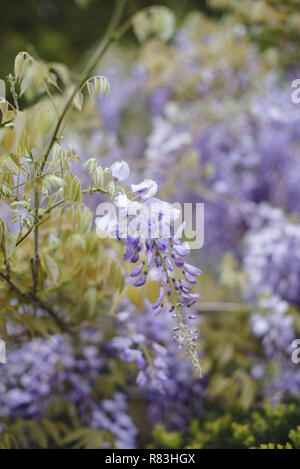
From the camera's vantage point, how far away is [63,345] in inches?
54.2

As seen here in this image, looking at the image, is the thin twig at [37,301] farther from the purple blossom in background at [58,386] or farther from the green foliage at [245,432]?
the green foliage at [245,432]

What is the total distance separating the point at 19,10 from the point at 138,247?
273 centimetres

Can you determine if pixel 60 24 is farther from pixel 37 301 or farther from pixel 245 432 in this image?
pixel 245 432

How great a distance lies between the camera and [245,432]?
1093 mm

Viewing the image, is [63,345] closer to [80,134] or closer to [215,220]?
[215,220]

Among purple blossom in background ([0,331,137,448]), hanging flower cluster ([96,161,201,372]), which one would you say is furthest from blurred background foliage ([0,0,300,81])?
hanging flower cluster ([96,161,201,372])

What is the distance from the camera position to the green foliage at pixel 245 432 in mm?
1052

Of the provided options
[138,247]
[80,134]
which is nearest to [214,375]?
[138,247]

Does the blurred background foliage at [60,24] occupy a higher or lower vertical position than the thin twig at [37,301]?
higher

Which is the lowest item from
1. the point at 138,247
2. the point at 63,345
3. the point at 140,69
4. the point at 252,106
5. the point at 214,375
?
the point at 214,375

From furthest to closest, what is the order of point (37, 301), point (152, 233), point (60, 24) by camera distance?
point (60, 24)
point (37, 301)
point (152, 233)

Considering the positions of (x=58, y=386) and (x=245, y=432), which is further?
(x=58, y=386)

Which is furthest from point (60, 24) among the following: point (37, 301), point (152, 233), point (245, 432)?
point (245, 432)

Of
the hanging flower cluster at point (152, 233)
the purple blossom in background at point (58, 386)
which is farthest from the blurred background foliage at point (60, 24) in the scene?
the hanging flower cluster at point (152, 233)
